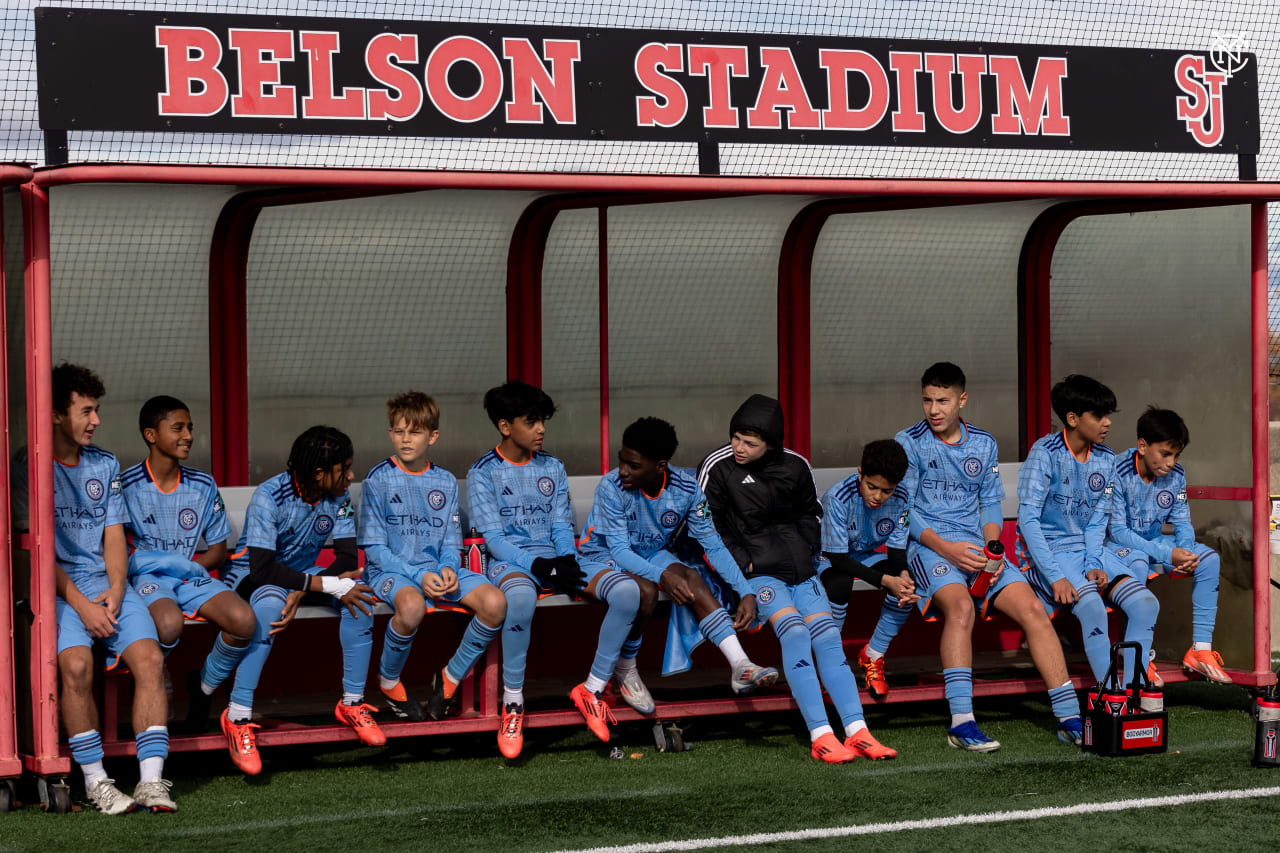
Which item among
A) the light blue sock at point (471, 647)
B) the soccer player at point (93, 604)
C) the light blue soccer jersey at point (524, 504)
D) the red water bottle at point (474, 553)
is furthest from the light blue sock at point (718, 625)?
the soccer player at point (93, 604)

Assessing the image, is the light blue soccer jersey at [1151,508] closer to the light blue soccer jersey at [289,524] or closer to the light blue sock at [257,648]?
the light blue soccer jersey at [289,524]

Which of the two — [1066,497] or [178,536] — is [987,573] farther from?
[178,536]

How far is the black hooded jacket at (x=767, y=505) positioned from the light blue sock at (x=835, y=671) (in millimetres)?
226

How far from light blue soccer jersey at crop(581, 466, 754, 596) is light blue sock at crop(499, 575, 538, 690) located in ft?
1.16

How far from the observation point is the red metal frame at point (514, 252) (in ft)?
14.3

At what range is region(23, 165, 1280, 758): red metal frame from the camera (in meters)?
4.36

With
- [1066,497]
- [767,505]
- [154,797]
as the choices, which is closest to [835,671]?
[767,505]

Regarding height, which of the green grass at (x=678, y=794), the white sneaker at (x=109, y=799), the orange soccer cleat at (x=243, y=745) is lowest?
the green grass at (x=678, y=794)

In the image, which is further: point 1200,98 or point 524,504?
point 1200,98

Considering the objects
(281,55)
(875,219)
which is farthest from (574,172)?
(875,219)

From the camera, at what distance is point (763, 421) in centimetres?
521

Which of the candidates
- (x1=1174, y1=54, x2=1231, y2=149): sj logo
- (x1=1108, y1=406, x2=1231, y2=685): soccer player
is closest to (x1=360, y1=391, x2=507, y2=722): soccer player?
(x1=1108, y1=406, x2=1231, y2=685): soccer player

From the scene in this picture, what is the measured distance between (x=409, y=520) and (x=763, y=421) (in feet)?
3.70

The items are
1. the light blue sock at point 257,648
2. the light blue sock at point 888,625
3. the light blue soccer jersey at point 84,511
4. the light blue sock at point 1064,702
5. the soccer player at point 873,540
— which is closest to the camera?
the light blue soccer jersey at point 84,511
